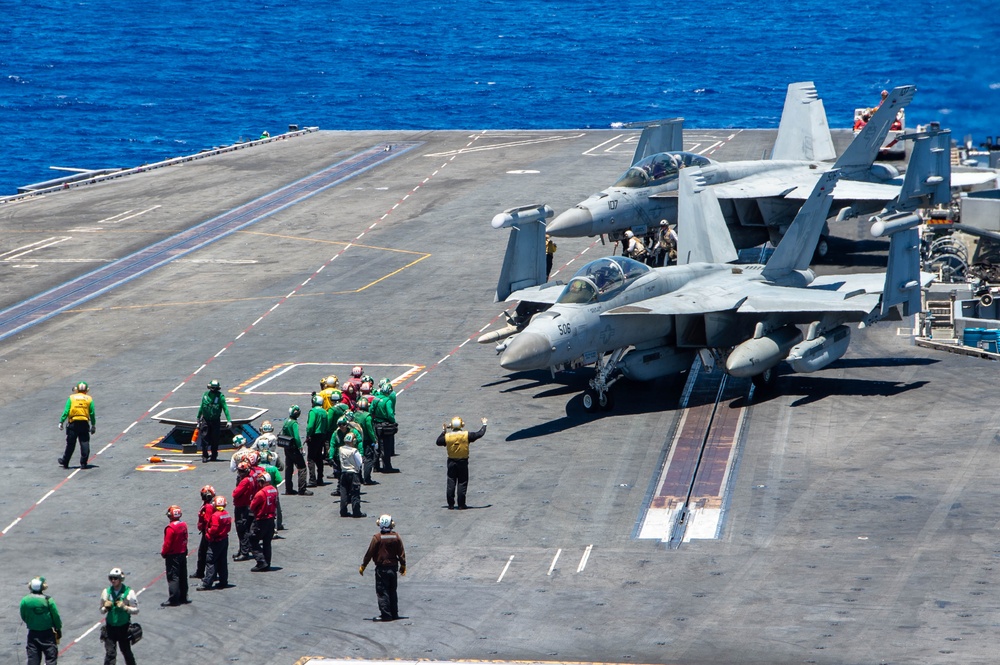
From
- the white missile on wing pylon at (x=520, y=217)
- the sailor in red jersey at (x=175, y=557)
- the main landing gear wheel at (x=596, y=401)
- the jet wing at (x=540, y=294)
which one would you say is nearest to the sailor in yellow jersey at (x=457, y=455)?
the sailor in red jersey at (x=175, y=557)

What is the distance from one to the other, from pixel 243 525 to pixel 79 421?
6553 millimetres

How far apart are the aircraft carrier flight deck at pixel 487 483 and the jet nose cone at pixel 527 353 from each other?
1518 mm

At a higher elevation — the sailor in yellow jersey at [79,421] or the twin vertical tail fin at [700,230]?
the twin vertical tail fin at [700,230]

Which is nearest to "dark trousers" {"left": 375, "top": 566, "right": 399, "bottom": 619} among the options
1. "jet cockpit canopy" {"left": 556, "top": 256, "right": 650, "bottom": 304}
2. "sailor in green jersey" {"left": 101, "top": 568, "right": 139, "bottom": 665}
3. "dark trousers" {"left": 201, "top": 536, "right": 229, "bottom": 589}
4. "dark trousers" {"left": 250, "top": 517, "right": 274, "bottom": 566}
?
"dark trousers" {"left": 250, "top": 517, "right": 274, "bottom": 566}

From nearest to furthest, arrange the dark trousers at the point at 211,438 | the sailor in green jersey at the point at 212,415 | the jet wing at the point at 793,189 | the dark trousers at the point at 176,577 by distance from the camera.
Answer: the dark trousers at the point at 176,577 < the sailor in green jersey at the point at 212,415 < the dark trousers at the point at 211,438 < the jet wing at the point at 793,189

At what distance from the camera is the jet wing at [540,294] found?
1312 inches

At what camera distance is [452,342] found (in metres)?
37.4

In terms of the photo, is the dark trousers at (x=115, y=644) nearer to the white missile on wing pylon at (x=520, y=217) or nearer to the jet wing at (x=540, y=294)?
the jet wing at (x=540, y=294)

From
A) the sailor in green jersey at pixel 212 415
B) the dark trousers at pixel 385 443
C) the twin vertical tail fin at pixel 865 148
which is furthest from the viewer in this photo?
the twin vertical tail fin at pixel 865 148

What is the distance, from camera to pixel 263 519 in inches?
870

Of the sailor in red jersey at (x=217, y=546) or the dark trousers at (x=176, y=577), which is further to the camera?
the sailor in red jersey at (x=217, y=546)

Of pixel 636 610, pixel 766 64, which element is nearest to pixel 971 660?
pixel 636 610

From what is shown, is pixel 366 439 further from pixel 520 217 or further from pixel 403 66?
pixel 403 66

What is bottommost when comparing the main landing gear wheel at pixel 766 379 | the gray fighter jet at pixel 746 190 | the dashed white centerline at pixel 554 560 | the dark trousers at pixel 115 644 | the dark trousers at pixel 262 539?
the dark trousers at pixel 115 644
